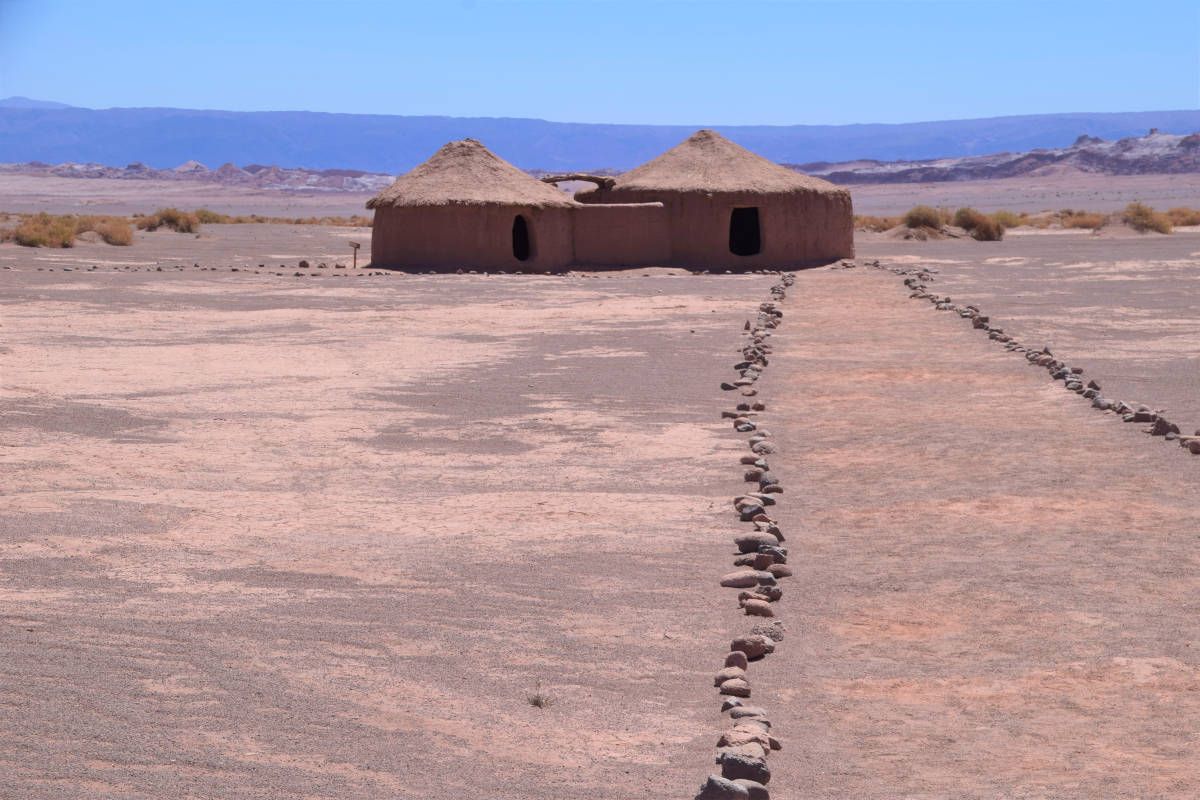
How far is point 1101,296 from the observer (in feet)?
73.8

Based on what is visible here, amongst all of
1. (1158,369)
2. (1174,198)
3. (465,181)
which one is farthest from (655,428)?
(1174,198)

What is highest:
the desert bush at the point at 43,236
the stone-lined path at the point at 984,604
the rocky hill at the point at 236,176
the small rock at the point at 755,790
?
the rocky hill at the point at 236,176

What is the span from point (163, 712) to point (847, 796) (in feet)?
7.04

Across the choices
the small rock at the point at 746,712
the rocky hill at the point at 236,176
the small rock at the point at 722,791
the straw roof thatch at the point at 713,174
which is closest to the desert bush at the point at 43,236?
the straw roof thatch at the point at 713,174

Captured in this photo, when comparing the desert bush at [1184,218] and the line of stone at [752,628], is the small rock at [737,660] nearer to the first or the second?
the line of stone at [752,628]

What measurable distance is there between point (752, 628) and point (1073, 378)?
7.85 meters

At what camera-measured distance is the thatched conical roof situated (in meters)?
28.0

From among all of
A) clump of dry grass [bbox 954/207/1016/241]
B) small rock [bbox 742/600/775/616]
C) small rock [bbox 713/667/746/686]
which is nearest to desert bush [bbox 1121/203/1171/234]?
clump of dry grass [bbox 954/207/1016/241]

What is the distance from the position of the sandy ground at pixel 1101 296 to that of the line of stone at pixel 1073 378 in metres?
0.27

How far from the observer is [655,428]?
11.1 m

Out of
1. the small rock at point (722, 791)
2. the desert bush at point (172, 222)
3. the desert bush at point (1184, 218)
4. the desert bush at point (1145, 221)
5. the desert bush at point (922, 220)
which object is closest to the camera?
the small rock at point (722, 791)

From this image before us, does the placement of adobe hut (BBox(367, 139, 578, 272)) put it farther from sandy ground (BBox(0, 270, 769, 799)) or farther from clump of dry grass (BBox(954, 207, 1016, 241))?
clump of dry grass (BBox(954, 207, 1016, 241))

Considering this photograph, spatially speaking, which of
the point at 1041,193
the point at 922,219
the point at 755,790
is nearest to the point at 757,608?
the point at 755,790

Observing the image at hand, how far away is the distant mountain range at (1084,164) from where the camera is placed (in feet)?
410
